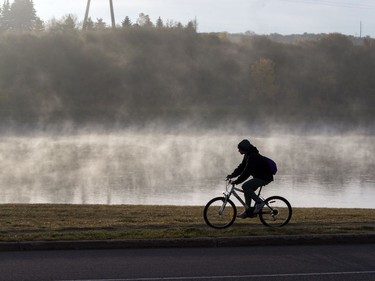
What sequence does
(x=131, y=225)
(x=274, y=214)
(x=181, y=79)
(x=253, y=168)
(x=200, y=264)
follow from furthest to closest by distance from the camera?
1. (x=181, y=79)
2. (x=131, y=225)
3. (x=274, y=214)
4. (x=253, y=168)
5. (x=200, y=264)

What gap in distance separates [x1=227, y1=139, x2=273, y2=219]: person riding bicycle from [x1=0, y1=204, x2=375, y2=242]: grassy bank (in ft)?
1.47

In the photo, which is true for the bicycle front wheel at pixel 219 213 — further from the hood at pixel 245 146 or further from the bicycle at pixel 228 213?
the hood at pixel 245 146

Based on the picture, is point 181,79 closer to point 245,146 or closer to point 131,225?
point 131,225

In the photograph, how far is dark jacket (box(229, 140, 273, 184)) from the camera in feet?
45.1

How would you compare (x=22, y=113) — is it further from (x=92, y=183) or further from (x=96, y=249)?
(x=96, y=249)

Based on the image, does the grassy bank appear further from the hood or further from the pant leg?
the hood

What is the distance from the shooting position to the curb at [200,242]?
11.8 metres

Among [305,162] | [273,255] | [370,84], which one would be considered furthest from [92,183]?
[370,84]

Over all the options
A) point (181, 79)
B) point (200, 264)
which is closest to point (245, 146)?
point (200, 264)

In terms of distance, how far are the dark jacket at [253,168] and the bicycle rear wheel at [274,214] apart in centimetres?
57

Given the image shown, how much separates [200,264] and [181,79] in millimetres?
108752

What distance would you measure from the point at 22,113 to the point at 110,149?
135ft

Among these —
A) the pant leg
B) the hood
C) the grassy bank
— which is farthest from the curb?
the hood

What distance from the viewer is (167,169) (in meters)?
41.5
